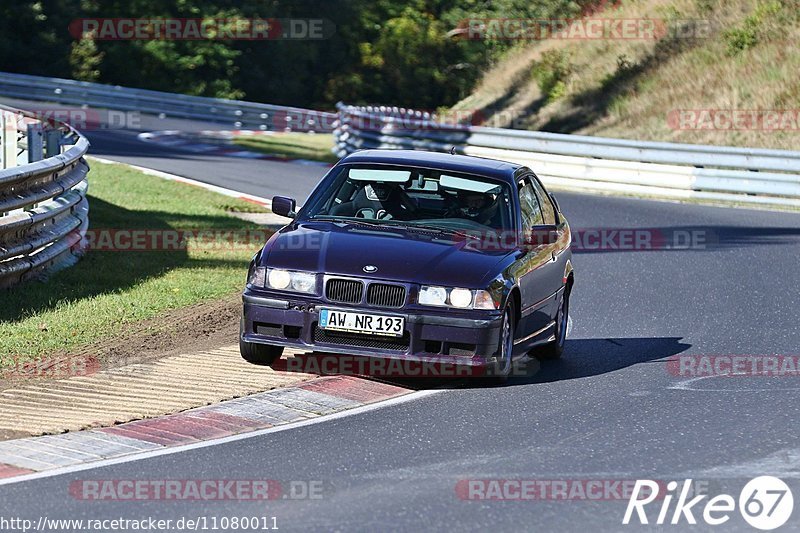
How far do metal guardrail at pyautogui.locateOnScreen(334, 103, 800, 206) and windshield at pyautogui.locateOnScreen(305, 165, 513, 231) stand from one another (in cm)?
1515

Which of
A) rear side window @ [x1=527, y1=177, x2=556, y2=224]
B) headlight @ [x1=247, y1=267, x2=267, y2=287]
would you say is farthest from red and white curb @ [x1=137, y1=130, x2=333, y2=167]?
headlight @ [x1=247, y1=267, x2=267, y2=287]

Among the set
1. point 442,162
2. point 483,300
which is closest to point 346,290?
point 483,300

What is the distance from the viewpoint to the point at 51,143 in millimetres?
15641

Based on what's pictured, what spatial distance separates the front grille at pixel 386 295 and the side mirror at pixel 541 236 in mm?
1440

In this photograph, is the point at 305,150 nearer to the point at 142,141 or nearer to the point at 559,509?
the point at 142,141

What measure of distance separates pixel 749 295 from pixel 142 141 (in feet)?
64.7

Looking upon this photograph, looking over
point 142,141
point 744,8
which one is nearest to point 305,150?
point 142,141

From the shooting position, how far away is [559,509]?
6.50 m

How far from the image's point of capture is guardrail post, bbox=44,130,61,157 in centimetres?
1560

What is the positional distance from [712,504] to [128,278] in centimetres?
811

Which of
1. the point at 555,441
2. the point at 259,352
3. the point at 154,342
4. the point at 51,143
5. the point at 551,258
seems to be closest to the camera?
the point at 555,441

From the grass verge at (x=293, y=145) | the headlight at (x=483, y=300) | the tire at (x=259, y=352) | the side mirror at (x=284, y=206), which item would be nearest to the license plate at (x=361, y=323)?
the headlight at (x=483, y=300)

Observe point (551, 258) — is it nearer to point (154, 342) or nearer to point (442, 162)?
point (442, 162)

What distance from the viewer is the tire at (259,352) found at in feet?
32.2
